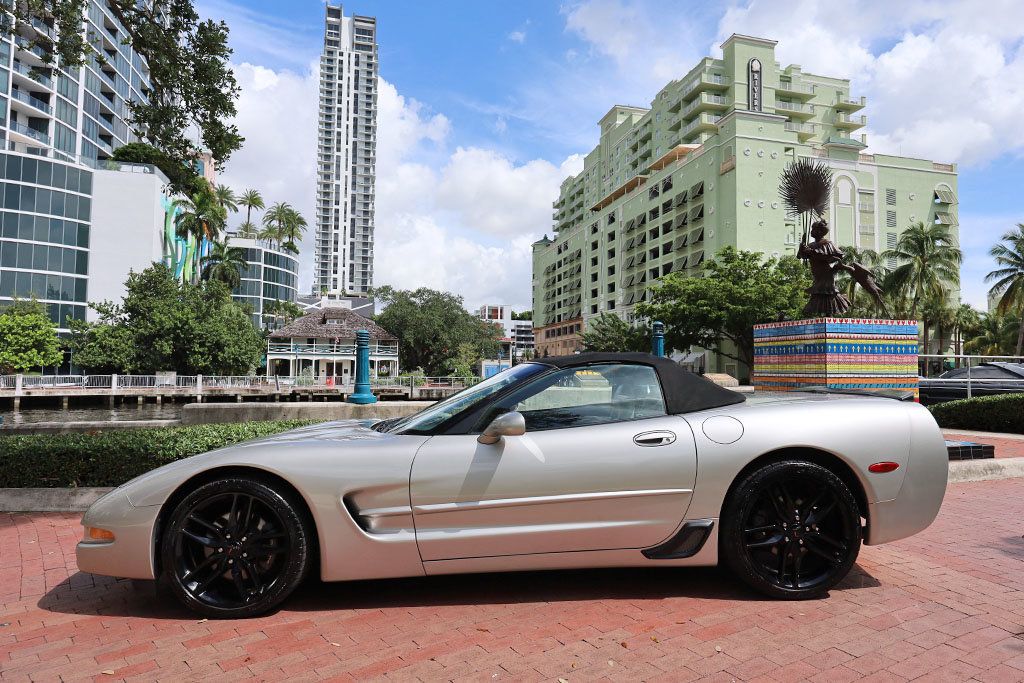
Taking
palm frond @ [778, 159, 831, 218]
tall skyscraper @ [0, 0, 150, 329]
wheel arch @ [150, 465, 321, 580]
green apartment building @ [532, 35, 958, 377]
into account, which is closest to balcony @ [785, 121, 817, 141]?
green apartment building @ [532, 35, 958, 377]

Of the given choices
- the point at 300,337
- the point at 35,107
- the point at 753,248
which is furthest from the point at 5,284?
the point at 753,248

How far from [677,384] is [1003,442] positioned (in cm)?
873

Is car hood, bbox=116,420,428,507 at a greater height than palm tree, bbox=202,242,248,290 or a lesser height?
lesser

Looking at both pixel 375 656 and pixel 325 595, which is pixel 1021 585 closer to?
pixel 375 656

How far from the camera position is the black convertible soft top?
336 centimetres

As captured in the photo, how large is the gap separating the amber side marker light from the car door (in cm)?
156

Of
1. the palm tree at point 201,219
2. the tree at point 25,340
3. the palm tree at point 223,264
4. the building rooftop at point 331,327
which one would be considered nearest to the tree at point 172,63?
the tree at point 25,340

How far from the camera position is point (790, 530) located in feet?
10.5

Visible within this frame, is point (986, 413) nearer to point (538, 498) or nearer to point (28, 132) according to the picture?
point (538, 498)

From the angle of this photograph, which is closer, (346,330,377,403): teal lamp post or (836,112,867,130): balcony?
(346,330,377,403): teal lamp post

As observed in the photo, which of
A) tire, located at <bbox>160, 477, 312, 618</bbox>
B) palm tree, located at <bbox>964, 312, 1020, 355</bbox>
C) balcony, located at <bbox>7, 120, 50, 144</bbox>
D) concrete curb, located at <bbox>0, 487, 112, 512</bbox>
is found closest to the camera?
tire, located at <bbox>160, 477, 312, 618</bbox>

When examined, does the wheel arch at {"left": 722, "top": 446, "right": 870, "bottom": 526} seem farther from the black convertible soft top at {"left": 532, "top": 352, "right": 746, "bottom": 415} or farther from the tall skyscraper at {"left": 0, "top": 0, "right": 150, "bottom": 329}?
the tall skyscraper at {"left": 0, "top": 0, "right": 150, "bottom": 329}

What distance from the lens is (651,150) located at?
7481 cm

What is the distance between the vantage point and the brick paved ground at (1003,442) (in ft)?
25.9
